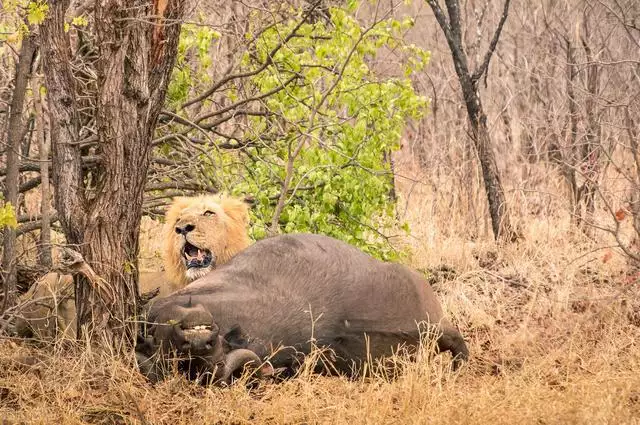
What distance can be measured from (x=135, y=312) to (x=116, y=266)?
27 centimetres

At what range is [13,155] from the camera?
650cm

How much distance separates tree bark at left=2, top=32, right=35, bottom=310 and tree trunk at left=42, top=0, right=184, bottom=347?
907 mm

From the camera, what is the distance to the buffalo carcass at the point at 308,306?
5.41 m

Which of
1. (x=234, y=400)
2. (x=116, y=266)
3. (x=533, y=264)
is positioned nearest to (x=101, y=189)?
(x=116, y=266)

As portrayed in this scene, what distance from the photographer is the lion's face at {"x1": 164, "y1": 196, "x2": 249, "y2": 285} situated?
6199 mm

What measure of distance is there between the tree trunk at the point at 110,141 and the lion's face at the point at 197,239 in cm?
66

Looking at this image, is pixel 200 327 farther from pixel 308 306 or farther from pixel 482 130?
pixel 482 130

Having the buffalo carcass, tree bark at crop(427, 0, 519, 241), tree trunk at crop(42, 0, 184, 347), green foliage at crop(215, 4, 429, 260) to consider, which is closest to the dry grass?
the buffalo carcass

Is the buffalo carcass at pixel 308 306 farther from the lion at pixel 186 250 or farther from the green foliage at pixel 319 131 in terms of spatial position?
the green foliage at pixel 319 131

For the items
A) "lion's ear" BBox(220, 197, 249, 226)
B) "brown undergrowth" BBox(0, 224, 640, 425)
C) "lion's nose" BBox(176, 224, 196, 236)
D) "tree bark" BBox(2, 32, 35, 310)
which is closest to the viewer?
"brown undergrowth" BBox(0, 224, 640, 425)

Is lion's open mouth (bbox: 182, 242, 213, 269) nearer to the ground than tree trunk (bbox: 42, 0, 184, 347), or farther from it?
nearer to the ground

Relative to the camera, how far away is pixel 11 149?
6430mm

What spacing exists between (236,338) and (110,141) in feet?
3.93

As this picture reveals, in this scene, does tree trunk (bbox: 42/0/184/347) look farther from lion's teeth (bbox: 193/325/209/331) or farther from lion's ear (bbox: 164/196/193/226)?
lion's ear (bbox: 164/196/193/226)
